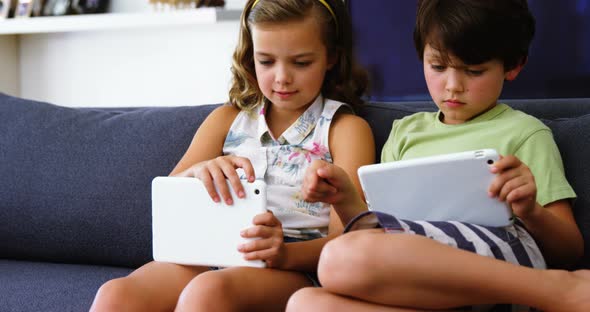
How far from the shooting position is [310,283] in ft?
4.74

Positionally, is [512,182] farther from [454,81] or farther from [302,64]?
[302,64]

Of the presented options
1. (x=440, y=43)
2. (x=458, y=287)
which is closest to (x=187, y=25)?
(x=440, y=43)

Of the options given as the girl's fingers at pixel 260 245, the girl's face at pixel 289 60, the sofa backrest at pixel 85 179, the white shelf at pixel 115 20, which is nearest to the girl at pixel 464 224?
the girl's fingers at pixel 260 245

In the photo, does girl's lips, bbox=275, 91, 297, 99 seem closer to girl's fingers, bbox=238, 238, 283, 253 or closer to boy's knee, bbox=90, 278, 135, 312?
girl's fingers, bbox=238, 238, 283, 253

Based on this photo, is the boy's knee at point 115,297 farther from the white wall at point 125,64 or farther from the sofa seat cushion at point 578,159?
the white wall at point 125,64

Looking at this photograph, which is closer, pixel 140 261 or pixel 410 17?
pixel 140 261

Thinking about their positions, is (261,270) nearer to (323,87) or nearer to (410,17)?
(323,87)

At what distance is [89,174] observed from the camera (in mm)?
1830

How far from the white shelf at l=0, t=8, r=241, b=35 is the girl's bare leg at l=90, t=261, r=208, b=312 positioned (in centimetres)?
181

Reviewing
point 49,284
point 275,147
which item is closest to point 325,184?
point 275,147

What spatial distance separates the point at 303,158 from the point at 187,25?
77.5 inches

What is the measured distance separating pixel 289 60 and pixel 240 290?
1.61ft

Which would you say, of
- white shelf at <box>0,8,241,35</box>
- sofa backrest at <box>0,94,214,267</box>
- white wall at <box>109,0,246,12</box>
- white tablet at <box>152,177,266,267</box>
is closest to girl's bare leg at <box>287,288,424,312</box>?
white tablet at <box>152,177,266,267</box>

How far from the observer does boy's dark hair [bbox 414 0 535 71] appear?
138cm
